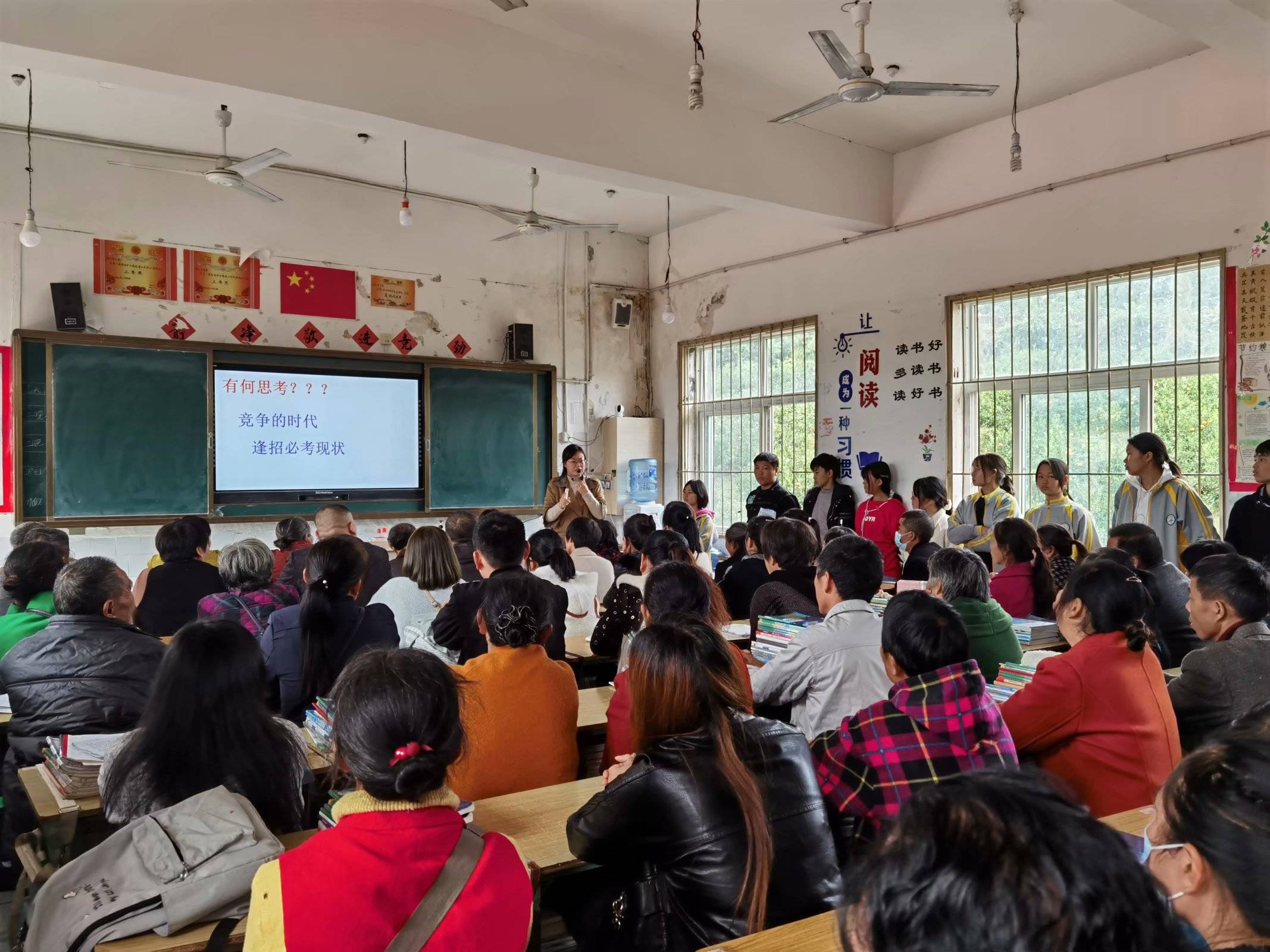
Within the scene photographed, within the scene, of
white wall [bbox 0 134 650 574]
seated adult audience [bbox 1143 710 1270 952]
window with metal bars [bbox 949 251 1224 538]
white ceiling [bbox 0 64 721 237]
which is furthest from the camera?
white wall [bbox 0 134 650 574]

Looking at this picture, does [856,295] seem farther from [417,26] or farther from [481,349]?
[417,26]

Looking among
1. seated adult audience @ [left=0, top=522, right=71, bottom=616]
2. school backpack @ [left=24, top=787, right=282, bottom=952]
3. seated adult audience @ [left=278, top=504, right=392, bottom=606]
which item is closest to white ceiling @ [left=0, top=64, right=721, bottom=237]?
seated adult audience @ [left=278, top=504, right=392, bottom=606]

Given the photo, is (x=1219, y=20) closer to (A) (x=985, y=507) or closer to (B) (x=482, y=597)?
(A) (x=985, y=507)

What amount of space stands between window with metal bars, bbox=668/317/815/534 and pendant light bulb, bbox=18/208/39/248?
5.24m

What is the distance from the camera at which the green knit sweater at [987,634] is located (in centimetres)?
287

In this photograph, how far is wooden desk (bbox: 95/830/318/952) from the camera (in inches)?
55.1

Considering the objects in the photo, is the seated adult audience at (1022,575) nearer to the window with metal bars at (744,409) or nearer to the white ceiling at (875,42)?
the white ceiling at (875,42)

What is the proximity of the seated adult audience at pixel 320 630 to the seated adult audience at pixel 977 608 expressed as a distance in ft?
6.03

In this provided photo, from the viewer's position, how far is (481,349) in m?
8.11

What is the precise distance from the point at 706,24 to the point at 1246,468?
12.3 ft

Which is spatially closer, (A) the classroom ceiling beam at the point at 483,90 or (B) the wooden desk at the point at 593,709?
(B) the wooden desk at the point at 593,709

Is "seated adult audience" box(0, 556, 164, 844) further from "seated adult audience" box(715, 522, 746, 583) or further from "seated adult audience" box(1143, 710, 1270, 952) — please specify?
"seated adult audience" box(715, 522, 746, 583)

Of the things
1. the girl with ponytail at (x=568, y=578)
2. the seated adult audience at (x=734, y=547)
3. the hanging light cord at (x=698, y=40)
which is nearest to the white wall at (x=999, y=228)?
the seated adult audience at (x=734, y=547)

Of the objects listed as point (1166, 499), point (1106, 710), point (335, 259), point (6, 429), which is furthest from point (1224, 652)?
point (6, 429)
